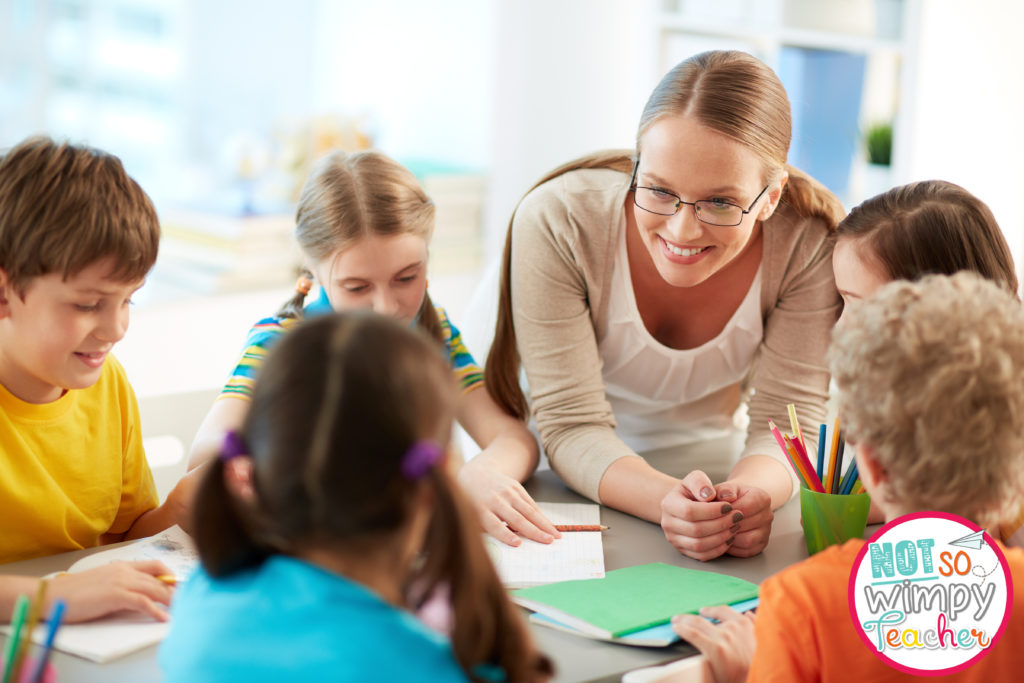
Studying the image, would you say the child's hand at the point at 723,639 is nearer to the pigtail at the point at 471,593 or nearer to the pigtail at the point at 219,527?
the pigtail at the point at 471,593

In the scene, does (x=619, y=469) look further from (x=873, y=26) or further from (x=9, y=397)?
(x=873, y=26)

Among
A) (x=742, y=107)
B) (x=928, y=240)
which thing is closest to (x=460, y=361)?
(x=742, y=107)

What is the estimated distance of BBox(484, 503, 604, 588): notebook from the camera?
44.4 inches

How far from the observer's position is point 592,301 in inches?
59.6

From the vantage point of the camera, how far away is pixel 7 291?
1115mm

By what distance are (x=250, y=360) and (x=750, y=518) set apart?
2.35ft

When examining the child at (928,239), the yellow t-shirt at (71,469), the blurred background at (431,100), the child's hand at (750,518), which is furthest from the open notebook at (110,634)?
the blurred background at (431,100)

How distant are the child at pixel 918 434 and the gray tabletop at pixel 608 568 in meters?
0.13

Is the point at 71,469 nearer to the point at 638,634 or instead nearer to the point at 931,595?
the point at 638,634

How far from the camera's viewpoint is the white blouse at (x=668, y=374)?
1518 mm

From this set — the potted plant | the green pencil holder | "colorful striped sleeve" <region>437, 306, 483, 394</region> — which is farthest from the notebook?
the potted plant

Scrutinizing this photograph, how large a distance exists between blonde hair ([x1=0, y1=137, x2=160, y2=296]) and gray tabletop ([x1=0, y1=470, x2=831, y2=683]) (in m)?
0.33

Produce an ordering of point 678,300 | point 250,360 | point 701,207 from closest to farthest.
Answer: point 701,207 → point 250,360 → point 678,300

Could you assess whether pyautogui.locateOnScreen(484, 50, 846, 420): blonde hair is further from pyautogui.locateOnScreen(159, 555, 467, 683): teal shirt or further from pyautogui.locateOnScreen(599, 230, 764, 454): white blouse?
pyautogui.locateOnScreen(159, 555, 467, 683): teal shirt
